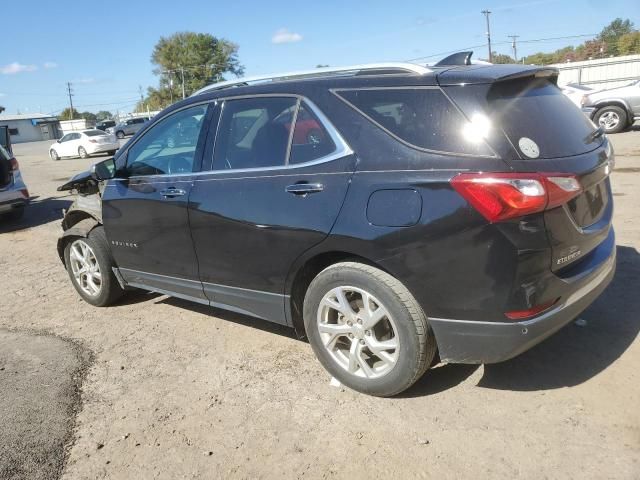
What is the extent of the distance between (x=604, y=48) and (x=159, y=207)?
323 feet

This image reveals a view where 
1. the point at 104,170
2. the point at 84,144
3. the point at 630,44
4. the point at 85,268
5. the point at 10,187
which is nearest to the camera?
the point at 104,170

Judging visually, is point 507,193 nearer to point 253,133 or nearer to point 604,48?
point 253,133

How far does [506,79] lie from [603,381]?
5.85 ft

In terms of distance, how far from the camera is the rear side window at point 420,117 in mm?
2672

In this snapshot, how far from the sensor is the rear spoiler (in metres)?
2.77

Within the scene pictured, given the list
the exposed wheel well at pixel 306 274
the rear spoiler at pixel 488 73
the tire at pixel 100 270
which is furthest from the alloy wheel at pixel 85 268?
the rear spoiler at pixel 488 73

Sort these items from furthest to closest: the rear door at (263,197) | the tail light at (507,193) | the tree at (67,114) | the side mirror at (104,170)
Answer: the tree at (67,114) < the side mirror at (104,170) < the rear door at (263,197) < the tail light at (507,193)

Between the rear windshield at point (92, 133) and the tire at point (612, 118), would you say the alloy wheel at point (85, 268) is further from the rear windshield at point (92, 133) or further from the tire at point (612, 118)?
the rear windshield at point (92, 133)

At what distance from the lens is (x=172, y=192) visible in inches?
153

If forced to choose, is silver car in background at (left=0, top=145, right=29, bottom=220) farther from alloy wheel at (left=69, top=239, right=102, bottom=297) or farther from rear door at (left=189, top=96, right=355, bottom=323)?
rear door at (left=189, top=96, right=355, bottom=323)

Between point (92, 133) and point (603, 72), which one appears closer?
point (92, 133)

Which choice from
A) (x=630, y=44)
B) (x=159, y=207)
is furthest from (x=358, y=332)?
(x=630, y=44)

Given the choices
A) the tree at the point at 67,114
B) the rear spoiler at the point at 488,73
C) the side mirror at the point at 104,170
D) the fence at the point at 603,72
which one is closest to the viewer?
the rear spoiler at the point at 488,73

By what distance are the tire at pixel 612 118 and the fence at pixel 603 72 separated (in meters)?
14.7
